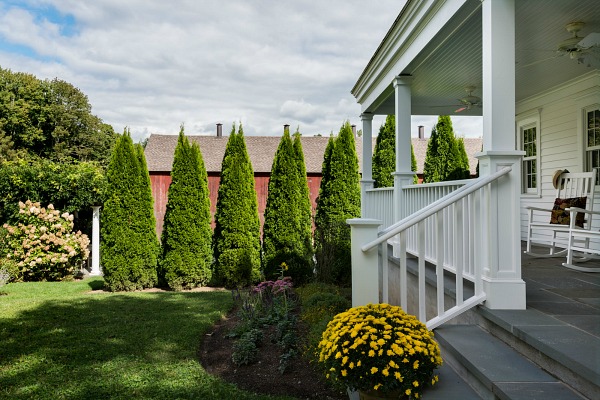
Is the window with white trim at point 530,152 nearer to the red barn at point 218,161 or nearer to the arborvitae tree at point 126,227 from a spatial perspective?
the arborvitae tree at point 126,227

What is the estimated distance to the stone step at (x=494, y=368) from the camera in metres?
1.99

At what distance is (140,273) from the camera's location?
25.0 ft

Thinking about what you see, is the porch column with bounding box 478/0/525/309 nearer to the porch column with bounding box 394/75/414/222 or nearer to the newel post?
the newel post

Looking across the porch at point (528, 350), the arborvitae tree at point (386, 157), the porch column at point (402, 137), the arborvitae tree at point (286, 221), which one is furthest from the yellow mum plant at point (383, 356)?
the arborvitae tree at point (386, 157)

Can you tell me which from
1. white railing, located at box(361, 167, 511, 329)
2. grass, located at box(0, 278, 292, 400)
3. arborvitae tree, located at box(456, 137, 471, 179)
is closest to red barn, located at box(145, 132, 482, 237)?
arborvitae tree, located at box(456, 137, 471, 179)

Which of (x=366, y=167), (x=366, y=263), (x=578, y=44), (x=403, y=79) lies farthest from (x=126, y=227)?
(x=578, y=44)

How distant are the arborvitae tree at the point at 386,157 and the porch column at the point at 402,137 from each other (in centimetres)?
486

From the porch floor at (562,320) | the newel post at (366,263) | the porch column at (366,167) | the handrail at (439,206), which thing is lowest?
the porch floor at (562,320)

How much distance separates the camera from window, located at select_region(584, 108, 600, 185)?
19.8 ft

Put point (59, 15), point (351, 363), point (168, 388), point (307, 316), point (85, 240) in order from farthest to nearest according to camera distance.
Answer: point (85, 240) < point (59, 15) < point (307, 316) < point (168, 388) < point (351, 363)

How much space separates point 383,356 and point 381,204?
A: 4756 millimetres

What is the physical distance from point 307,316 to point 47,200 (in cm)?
693

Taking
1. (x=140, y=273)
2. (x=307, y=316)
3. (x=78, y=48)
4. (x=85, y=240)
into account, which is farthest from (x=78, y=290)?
(x=78, y=48)

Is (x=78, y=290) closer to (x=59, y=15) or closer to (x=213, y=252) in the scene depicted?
(x=213, y=252)
